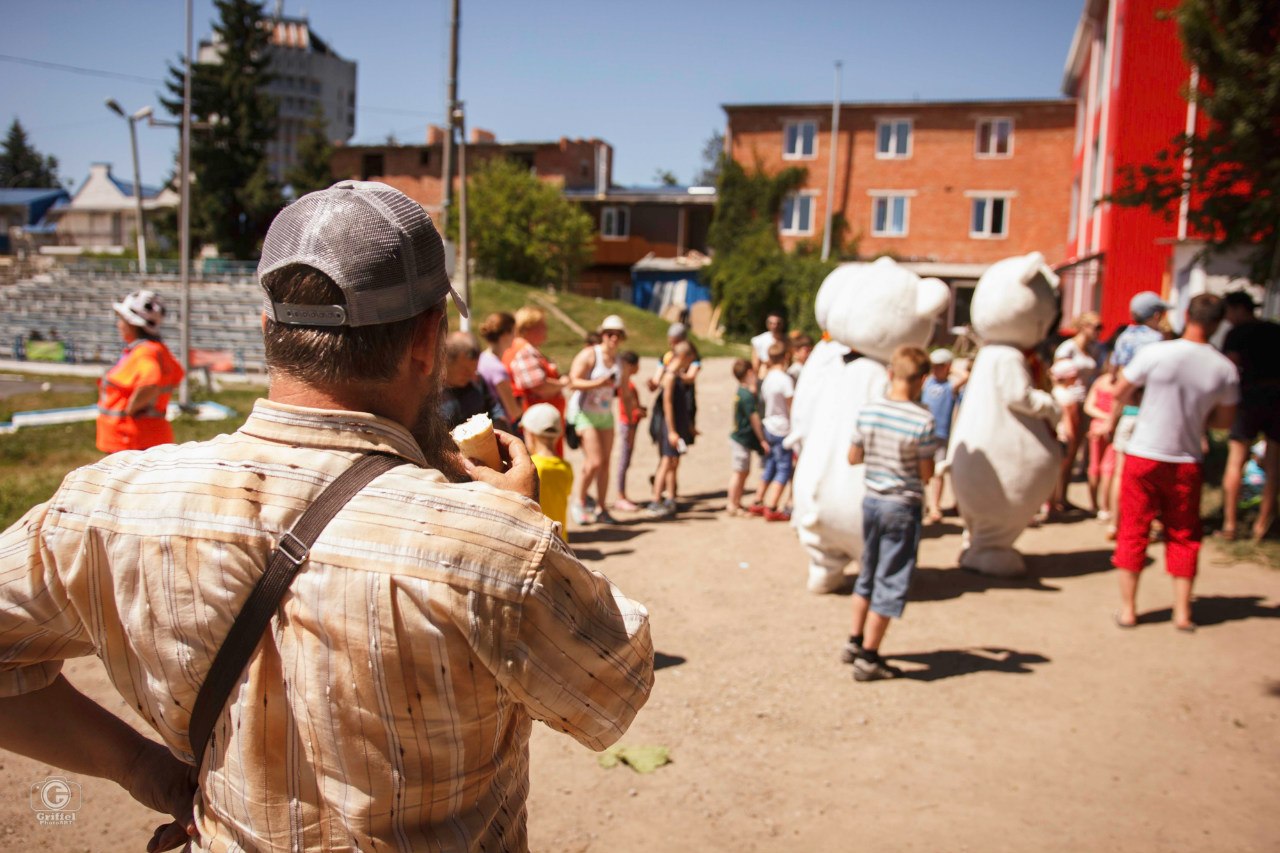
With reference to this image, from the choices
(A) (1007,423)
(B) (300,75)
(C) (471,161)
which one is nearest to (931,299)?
(A) (1007,423)

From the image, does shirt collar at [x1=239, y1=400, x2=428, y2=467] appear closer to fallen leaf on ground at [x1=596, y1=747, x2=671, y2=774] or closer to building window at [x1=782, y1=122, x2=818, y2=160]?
fallen leaf on ground at [x1=596, y1=747, x2=671, y2=774]

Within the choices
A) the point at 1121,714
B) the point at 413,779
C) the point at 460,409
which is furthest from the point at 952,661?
the point at 413,779

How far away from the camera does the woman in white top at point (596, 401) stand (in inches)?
331

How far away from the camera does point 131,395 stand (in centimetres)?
560

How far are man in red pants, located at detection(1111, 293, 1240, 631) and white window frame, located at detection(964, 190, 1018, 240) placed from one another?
3174 cm

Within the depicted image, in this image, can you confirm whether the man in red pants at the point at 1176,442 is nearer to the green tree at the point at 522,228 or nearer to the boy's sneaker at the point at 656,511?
the boy's sneaker at the point at 656,511

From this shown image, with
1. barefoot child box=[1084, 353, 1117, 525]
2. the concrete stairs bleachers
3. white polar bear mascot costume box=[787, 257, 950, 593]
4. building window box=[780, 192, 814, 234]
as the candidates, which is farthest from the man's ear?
building window box=[780, 192, 814, 234]

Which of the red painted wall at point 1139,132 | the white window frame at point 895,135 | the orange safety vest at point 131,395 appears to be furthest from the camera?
the white window frame at point 895,135

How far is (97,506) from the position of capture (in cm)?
133

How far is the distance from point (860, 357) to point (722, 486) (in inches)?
168

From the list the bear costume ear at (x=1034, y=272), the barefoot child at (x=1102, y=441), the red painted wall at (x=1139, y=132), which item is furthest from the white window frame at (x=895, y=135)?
the bear costume ear at (x=1034, y=272)

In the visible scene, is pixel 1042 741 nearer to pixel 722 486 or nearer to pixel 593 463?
pixel 593 463

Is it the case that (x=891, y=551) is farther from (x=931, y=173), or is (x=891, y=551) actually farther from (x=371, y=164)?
(x=371, y=164)

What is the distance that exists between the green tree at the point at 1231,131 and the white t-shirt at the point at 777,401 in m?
4.41
